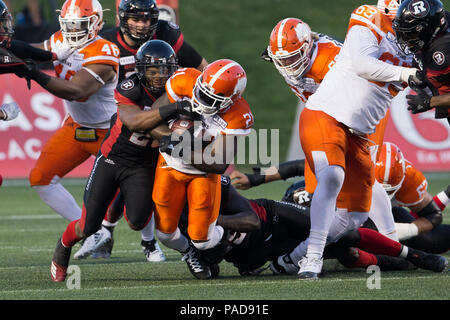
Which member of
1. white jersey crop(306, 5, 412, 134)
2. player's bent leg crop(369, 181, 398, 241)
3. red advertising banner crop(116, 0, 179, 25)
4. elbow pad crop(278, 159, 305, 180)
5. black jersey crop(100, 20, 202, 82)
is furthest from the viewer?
red advertising banner crop(116, 0, 179, 25)

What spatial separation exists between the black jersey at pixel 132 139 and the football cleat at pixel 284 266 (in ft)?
3.29

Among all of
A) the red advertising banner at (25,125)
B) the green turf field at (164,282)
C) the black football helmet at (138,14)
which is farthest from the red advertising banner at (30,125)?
the black football helmet at (138,14)

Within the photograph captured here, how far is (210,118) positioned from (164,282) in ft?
3.37

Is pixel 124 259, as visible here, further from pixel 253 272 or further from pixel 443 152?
pixel 443 152

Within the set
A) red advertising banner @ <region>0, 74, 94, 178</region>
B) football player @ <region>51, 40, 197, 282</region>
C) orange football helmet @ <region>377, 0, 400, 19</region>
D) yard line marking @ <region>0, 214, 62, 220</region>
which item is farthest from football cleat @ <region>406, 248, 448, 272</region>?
red advertising banner @ <region>0, 74, 94, 178</region>

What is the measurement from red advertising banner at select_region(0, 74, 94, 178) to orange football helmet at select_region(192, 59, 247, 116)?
275 inches

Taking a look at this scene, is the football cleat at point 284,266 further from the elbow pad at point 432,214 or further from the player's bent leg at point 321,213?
the elbow pad at point 432,214

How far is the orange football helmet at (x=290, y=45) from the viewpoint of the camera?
18.0 ft

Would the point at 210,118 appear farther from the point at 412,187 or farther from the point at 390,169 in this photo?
the point at 412,187

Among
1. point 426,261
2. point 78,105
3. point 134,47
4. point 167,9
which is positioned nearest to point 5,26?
point 78,105

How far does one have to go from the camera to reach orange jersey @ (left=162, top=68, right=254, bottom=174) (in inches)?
206

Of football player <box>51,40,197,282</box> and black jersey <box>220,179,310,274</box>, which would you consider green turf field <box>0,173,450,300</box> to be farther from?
football player <box>51,40,197,282</box>

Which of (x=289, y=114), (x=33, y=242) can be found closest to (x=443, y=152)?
(x=289, y=114)
